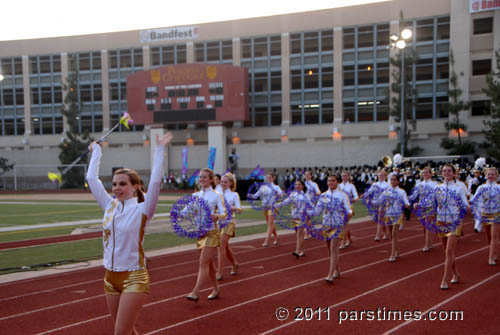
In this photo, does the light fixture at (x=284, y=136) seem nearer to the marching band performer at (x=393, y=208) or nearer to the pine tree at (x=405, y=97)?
the pine tree at (x=405, y=97)

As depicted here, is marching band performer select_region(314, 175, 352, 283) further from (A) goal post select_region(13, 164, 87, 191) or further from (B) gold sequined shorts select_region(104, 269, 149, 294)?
(A) goal post select_region(13, 164, 87, 191)

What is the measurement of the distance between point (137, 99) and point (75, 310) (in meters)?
38.8

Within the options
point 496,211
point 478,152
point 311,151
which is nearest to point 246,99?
point 311,151

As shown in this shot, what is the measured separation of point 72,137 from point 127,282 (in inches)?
1833

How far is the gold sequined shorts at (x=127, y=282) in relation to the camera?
3.87 meters

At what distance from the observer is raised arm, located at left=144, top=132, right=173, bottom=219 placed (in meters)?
3.84

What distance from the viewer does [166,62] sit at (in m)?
48.0

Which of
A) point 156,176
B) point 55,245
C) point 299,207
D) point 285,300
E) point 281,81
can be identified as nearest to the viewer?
point 156,176

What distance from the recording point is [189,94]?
139 feet

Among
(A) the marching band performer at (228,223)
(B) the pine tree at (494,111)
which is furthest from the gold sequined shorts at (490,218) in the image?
(B) the pine tree at (494,111)

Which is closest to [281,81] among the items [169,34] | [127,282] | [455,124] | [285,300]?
[169,34]

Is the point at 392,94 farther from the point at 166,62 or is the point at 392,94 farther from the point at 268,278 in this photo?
the point at 268,278

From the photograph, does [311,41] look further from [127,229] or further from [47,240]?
[127,229]

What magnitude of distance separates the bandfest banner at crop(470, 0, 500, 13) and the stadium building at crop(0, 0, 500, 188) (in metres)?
0.08
